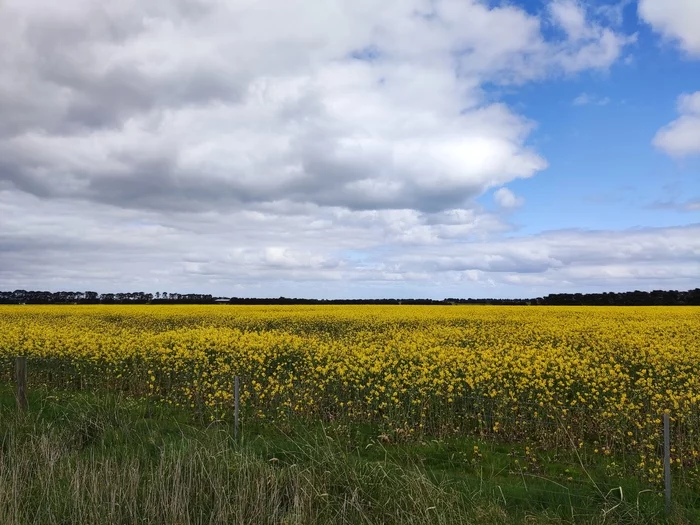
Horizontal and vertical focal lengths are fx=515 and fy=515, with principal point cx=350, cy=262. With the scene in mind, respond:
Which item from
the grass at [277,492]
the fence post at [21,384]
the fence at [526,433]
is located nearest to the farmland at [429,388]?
the fence at [526,433]

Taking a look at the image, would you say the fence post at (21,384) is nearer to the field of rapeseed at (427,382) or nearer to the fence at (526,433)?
the fence at (526,433)

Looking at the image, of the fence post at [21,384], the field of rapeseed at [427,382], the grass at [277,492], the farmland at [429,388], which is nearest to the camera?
the grass at [277,492]

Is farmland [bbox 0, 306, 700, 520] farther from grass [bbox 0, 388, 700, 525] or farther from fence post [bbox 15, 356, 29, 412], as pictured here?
fence post [bbox 15, 356, 29, 412]

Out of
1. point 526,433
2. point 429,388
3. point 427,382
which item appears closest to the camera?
point 526,433

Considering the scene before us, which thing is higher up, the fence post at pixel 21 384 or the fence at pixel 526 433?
the fence post at pixel 21 384

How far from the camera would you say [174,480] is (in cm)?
583

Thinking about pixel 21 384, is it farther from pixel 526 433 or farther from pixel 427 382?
pixel 526 433

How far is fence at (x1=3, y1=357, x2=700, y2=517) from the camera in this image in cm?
741

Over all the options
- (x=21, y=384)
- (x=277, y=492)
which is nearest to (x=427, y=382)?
(x=277, y=492)

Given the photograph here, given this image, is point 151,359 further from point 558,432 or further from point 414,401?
point 558,432

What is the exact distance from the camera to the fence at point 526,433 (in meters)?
7.41

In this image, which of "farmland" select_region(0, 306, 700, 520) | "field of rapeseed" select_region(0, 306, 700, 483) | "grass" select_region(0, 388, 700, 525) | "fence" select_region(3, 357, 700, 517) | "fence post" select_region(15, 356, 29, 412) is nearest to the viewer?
"grass" select_region(0, 388, 700, 525)

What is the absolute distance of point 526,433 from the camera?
994 cm

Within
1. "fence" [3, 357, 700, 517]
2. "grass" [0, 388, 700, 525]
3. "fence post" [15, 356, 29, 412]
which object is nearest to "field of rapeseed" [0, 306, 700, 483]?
"fence" [3, 357, 700, 517]
